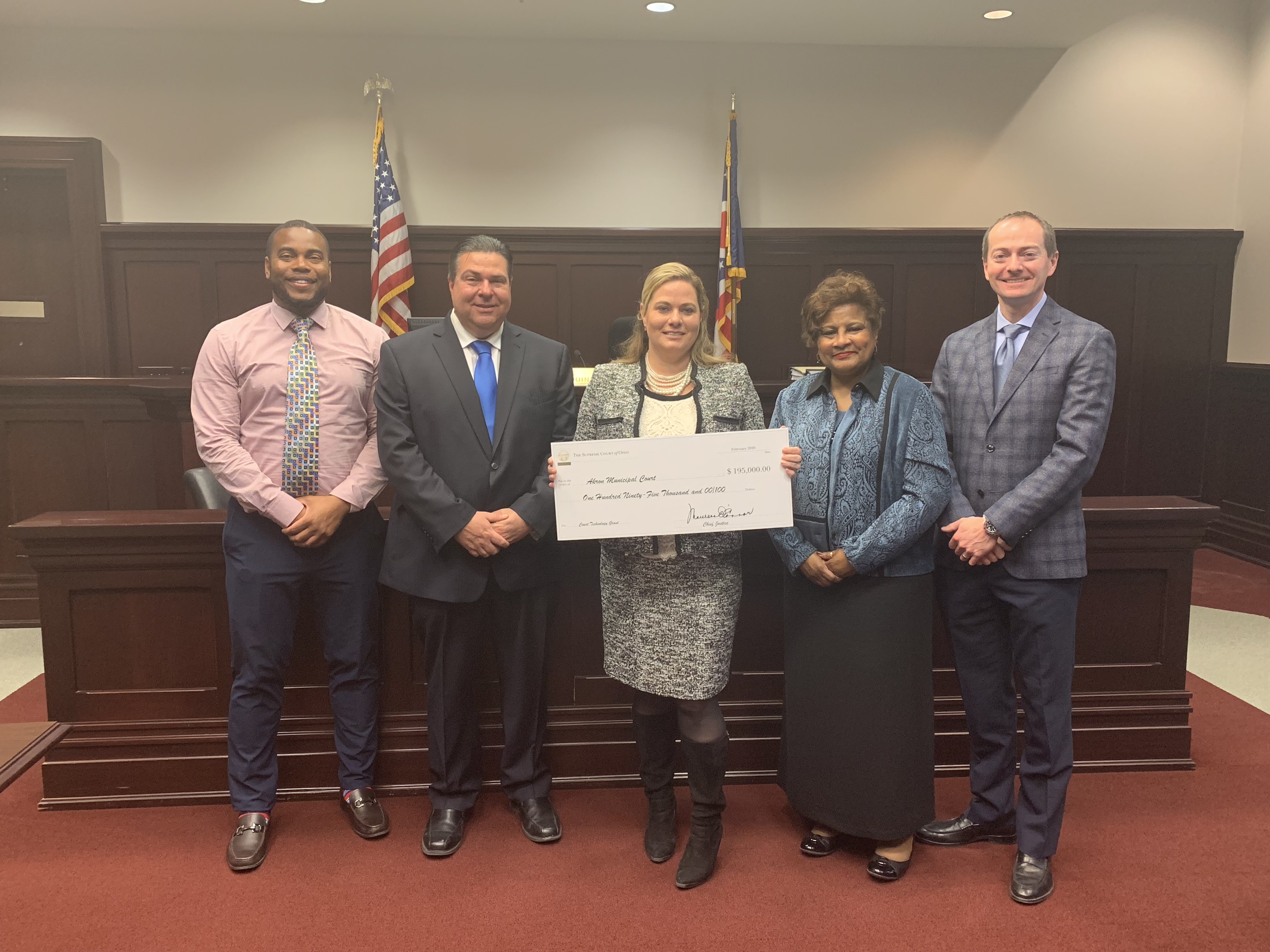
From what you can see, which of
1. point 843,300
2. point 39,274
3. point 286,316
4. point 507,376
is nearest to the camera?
point 843,300

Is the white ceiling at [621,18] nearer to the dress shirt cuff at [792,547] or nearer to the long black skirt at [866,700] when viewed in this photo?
the dress shirt cuff at [792,547]

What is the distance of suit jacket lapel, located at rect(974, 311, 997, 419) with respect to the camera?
215 cm

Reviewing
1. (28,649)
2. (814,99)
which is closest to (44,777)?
(28,649)

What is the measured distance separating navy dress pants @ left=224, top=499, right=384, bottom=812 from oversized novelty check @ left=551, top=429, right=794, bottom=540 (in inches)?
26.8

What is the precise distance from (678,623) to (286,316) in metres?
1.36

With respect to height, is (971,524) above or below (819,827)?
above

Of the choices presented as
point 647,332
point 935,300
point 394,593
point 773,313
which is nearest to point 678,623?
point 647,332

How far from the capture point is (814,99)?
6254 millimetres

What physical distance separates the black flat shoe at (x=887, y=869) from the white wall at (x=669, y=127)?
4957mm

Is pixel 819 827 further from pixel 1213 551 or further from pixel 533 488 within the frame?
pixel 1213 551

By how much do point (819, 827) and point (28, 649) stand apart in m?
4.11

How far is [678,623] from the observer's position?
2133 mm

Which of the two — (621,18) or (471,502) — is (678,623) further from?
(621,18)

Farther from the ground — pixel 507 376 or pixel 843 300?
pixel 843 300
